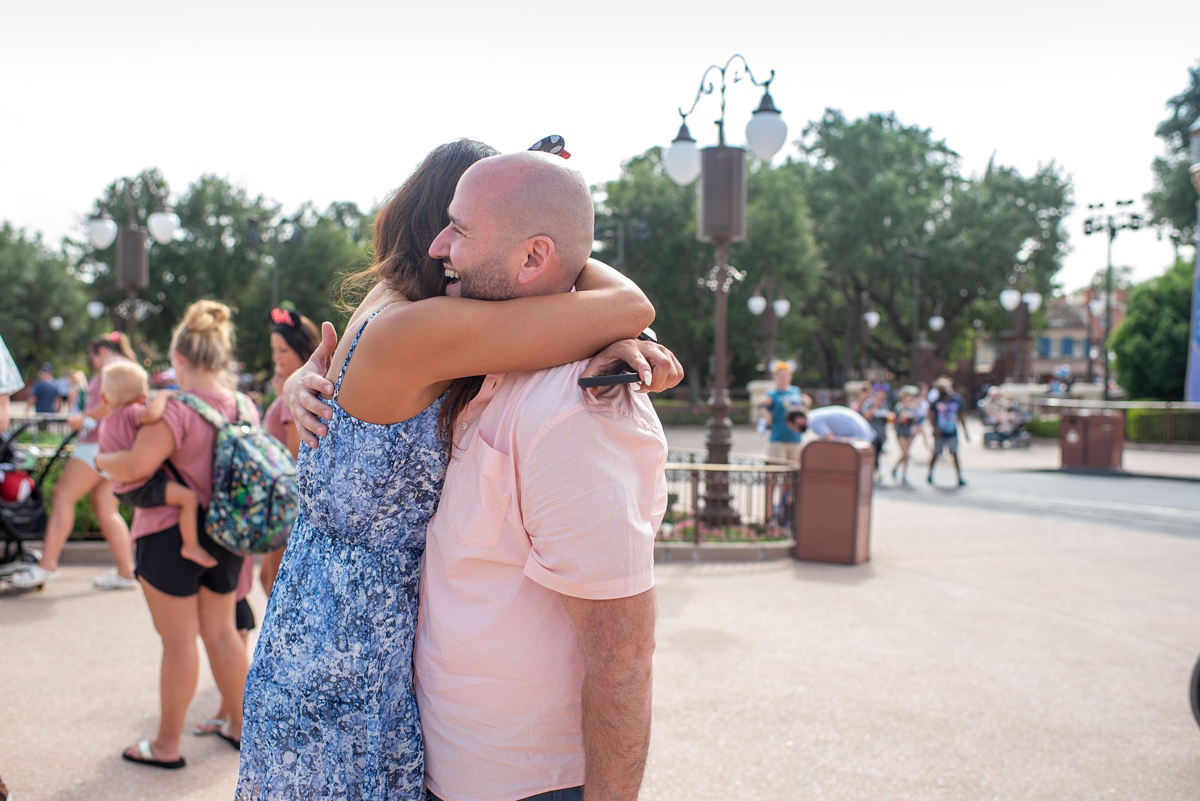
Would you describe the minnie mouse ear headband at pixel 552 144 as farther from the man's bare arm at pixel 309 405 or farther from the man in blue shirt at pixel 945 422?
the man in blue shirt at pixel 945 422

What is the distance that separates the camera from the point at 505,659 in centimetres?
136

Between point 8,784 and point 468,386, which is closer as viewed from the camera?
point 468,386

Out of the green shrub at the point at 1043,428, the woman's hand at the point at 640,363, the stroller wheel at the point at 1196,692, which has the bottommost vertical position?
the stroller wheel at the point at 1196,692

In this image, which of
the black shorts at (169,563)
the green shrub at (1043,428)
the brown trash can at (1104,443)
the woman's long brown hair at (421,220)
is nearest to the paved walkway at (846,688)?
the black shorts at (169,563)

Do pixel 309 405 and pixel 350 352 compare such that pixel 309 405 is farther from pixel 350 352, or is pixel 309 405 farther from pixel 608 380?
pixel 608 380

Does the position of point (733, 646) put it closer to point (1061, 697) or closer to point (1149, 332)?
point (1061, 697)

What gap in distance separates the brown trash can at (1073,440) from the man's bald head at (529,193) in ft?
62.0

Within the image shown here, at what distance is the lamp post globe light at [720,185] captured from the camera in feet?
29.0

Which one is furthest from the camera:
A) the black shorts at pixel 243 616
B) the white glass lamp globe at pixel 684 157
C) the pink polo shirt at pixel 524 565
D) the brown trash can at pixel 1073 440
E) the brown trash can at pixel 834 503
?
the brown trash can at pixel 1073 440

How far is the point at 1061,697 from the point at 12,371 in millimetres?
5055

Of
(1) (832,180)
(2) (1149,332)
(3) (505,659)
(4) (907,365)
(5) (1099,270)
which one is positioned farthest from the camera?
(5) (1099,270)

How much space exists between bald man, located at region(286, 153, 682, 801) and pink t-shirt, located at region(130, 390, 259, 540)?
244 centimetres

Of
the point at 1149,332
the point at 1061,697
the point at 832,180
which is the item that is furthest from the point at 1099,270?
the point at 1061,697

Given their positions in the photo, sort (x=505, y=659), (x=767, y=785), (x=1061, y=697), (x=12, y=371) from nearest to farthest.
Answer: (x=505, y=659), (x=12, y=371), (x=767, y=785), (x=1061, y=697)
